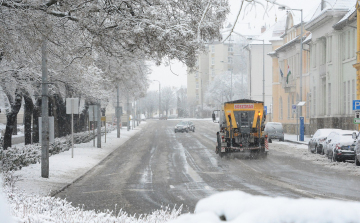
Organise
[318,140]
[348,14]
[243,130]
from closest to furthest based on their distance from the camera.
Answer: [318,140] → [243,130] → [348,14]

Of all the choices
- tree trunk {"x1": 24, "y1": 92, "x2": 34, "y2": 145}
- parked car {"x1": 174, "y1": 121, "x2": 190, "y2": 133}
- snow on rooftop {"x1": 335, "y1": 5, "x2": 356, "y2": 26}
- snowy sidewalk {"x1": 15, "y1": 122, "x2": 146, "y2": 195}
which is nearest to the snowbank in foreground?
snowy sidewalk {"x1": 15, "y1": 122, "x2": 146, "y2": 195}

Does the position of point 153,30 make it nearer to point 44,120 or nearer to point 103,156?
point 44,120

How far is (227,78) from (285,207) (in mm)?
105873

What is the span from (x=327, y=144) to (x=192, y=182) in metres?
11.5

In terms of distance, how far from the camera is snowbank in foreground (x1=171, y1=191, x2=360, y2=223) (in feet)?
8.90

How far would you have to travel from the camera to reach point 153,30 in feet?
39.4

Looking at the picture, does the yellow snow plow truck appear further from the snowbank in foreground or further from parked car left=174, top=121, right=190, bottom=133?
parked car left=174, top=121, right=190, bottom=133

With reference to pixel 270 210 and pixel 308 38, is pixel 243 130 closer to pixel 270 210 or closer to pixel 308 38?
pixel 308 38

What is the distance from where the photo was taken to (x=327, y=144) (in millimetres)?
24984

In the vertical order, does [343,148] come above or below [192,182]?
above

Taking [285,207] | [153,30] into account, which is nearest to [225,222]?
[285,207]

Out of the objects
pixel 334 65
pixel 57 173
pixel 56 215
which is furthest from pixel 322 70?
pixel 56 215

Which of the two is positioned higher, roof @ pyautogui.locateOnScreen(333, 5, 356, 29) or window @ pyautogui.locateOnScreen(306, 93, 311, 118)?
roof @ pyautogui.locateOnScreen(333, 5, 356, 29)

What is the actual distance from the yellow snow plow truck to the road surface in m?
3.20
